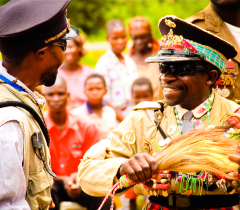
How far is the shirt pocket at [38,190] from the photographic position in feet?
8.86

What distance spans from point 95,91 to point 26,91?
4.35 meters

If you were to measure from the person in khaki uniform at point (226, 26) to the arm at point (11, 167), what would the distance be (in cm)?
232

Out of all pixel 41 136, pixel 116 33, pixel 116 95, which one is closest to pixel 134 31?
pixel 116 33

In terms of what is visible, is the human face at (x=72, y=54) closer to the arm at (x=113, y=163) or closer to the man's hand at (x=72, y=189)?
the man's hand at (x=72, y=189)

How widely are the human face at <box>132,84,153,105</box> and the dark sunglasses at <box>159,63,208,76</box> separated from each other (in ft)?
12.1

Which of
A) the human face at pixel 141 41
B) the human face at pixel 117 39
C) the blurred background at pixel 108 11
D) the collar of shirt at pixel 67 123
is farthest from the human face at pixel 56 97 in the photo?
the blurred background at pixel 108 11

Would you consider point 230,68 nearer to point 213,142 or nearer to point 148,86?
point 213,142

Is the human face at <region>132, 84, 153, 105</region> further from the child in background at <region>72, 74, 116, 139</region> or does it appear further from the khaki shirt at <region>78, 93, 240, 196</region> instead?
the khaki shirt at <region>78, 93, 240, 196</region>

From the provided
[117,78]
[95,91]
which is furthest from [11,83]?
[117,78]

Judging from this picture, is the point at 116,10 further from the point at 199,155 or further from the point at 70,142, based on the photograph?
the point at 199,155

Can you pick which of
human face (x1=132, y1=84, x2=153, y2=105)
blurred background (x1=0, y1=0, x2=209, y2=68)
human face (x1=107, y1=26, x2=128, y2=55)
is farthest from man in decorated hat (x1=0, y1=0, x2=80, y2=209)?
blurred background (x1=0, y1=0, x2=209, y2=68)

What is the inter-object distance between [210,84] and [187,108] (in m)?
0.26

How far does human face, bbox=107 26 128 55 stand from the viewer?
789 centimetres

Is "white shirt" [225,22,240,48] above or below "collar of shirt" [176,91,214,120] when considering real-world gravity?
above
